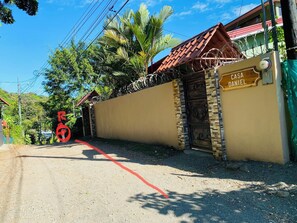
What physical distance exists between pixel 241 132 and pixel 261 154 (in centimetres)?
67

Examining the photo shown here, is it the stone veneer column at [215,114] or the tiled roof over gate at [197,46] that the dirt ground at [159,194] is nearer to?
the stone veneer column at [215,114]

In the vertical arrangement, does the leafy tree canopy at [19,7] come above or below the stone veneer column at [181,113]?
above

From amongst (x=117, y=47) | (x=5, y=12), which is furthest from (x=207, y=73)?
(x=117, y=47)

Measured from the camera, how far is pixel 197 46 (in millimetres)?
7309

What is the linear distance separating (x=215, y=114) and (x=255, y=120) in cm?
116

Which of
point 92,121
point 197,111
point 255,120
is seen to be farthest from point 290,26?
point 92,121

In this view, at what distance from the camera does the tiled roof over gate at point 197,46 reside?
7.05 meters

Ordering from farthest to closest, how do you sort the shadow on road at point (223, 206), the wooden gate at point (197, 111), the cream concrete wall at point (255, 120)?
the wooden gate at point (197, 111)
the cream concrete wall at point (255, 120)
the shadow on road at point (223, 206)

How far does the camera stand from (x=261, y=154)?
5719mm

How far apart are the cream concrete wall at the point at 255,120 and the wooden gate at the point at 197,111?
95cm

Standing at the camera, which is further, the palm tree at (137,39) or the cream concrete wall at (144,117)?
the palm tree at (137,39)

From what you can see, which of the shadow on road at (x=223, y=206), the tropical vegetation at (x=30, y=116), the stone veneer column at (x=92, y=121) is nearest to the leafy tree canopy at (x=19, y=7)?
the shadow on road at (x=223, y=206)

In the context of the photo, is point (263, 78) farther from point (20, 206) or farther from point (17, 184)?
point (17, 184)

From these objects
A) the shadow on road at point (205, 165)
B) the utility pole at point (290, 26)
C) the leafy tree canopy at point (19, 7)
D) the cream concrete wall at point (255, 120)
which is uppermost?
the leafy tree canopy at point (19, 7)
